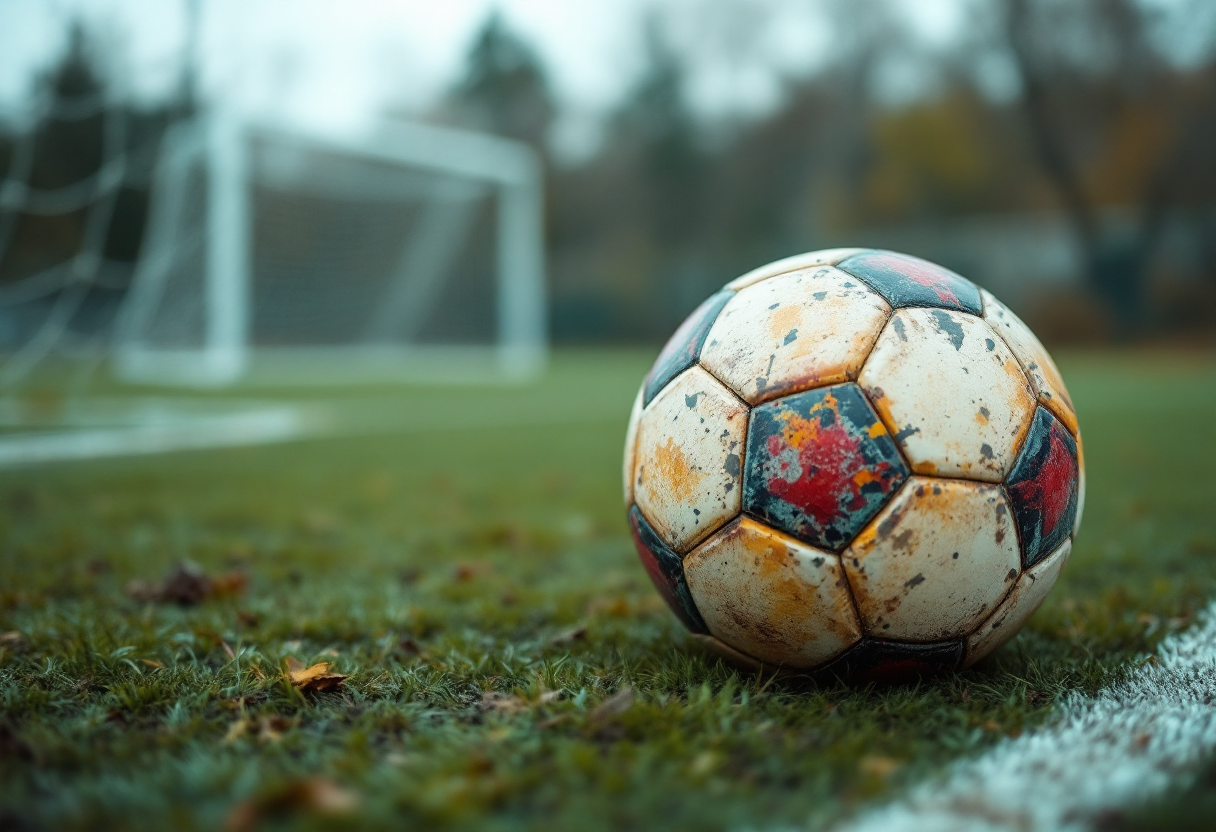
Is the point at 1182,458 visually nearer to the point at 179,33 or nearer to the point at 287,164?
the point at 179,33

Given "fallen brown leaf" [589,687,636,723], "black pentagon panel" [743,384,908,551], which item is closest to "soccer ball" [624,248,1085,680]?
"black pentagon panel" [743,384,908,551]

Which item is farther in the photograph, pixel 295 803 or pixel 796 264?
pixel 796 264

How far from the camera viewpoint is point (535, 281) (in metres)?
22.0

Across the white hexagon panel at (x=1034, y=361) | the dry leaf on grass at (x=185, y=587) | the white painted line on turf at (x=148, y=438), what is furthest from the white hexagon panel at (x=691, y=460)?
the white painted line on turf at (x=148, y=438)

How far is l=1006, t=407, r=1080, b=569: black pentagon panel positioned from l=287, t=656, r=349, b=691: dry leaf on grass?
155 cm

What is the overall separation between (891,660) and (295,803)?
124cm

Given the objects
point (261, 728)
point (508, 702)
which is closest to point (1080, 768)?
point (508, 702)

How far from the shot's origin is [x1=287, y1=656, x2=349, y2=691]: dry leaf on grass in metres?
2.04

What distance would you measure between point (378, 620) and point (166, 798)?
4.02ft

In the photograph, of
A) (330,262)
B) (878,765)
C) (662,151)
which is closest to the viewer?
(878,765)

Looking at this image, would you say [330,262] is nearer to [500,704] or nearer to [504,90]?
[500,704]

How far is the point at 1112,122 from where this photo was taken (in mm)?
25719

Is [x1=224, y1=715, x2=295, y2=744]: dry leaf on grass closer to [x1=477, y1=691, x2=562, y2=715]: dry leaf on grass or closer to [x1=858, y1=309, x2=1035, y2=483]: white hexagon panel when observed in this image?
[x1=477, y1=691, x2=562, y2=715]: dry leaf on grass

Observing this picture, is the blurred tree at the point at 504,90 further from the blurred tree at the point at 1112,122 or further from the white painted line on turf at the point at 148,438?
the white painted line on turf at the point at 148,438
